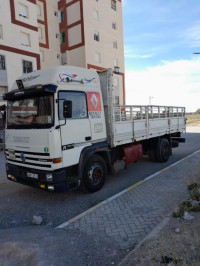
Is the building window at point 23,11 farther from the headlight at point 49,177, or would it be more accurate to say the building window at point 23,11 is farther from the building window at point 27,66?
the headlight at point 49,177

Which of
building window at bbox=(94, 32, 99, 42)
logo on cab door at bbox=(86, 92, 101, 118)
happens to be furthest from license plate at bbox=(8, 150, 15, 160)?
building window at bbox=(94, 32, 99, 42)

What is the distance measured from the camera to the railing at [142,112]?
6088 mm

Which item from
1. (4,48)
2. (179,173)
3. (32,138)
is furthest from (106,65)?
(32,138)

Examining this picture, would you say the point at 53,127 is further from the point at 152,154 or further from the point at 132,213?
the point at 152,154

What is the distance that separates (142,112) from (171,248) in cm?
501

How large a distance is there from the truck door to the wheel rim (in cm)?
64

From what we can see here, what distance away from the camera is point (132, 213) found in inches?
159

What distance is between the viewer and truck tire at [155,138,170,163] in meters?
8.08

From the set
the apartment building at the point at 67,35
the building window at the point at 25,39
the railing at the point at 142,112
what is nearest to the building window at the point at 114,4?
the apartment building at the point at 67,35

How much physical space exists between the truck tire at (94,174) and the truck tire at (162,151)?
339cm

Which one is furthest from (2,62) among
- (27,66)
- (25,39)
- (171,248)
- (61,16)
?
(171,248)

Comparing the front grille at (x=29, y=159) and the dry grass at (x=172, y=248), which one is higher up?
the front grille at (x=29, y=159)

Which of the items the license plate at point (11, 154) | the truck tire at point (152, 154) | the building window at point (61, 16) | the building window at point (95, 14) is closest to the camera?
the license plate at point (11, 154)

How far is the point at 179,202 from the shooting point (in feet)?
14.2
